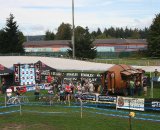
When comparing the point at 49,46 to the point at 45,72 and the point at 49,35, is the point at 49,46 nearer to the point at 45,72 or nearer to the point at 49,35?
the point at 49,35

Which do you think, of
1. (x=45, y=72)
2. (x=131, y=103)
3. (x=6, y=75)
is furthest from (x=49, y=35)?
Answer: (x=131, y=103)

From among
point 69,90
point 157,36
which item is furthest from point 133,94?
point 157,36

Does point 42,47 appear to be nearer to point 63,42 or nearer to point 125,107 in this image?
point 63,42

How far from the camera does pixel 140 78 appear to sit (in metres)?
35.9

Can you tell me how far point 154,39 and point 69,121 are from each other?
231 feet

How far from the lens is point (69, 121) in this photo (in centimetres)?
2141

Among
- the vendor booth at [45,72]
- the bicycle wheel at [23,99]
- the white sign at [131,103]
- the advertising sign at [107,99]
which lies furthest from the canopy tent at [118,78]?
the vendor booth at [45,72]

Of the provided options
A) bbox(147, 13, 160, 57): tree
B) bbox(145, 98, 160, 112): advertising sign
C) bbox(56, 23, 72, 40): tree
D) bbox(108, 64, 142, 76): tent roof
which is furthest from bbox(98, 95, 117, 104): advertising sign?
bbox(56, 23, 72, 40): tree

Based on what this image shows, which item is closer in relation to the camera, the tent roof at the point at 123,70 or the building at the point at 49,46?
the tent roof at the point at 123,70

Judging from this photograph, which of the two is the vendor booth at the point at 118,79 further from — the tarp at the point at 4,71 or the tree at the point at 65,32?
the tree at the point at 65,32

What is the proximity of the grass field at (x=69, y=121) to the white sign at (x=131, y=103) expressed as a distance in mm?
872

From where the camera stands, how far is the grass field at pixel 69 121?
19.9 metres

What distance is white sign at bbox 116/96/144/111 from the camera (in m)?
24.6

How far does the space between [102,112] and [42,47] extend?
114108 mm
